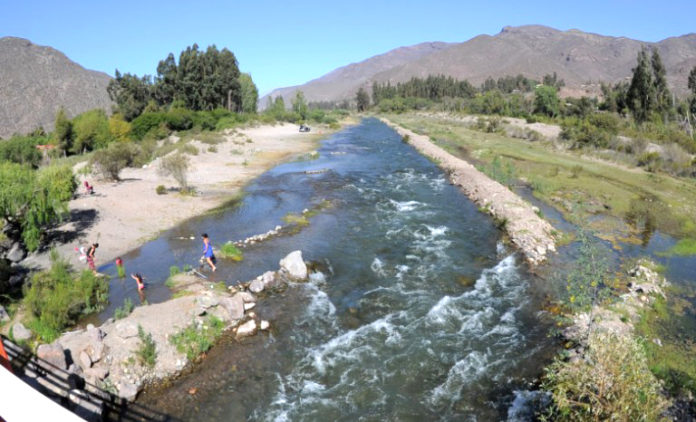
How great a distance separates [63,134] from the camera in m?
56.3

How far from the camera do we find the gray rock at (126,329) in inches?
437

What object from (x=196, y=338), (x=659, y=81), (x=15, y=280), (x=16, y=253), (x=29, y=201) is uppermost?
(x=659, y=81)

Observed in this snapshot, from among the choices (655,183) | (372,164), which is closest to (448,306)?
(655,183)

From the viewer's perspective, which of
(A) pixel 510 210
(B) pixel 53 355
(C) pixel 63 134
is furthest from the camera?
(C) pixel 63 134

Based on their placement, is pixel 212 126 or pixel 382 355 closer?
pixel 382 355

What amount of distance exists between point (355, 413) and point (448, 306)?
18.6 ft

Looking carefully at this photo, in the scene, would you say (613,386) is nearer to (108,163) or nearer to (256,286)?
(256,286)

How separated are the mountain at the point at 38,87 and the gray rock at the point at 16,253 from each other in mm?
105944

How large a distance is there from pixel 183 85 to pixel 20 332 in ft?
258

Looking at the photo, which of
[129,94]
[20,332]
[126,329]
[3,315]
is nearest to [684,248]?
[126,329]

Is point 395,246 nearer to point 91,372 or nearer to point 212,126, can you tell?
point 91,372

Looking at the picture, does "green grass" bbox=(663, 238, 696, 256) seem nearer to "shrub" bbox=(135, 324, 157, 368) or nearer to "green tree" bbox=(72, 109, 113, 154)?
"shrub" bbox=(135, 324, 157, 368)

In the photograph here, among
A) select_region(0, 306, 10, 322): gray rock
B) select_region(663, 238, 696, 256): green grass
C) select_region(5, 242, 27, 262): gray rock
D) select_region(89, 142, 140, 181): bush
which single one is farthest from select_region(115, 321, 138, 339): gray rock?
select_region(89, 142, 140, 181): bush

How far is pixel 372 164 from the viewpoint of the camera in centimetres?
4291
